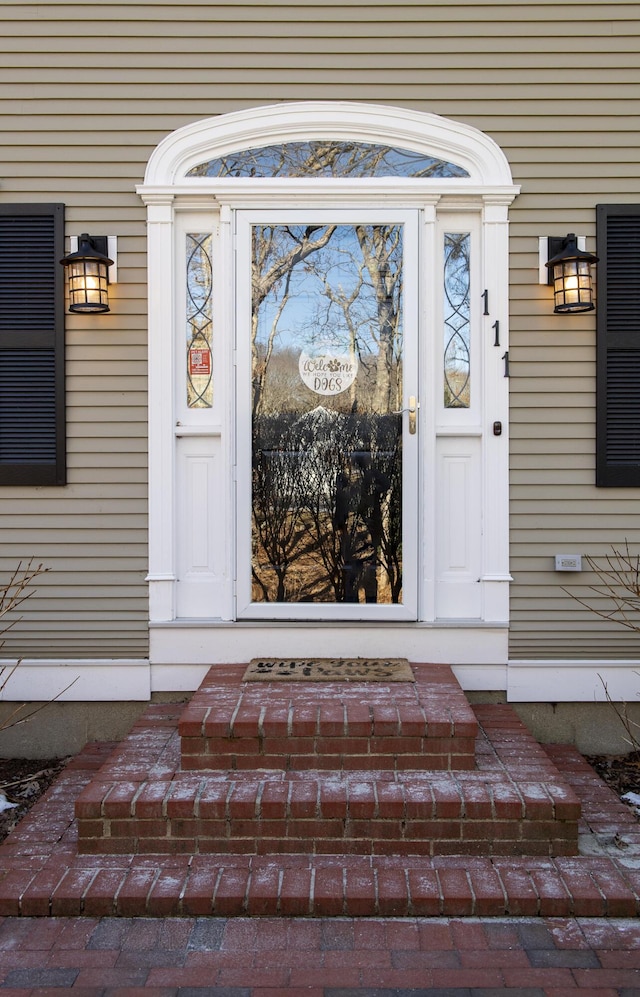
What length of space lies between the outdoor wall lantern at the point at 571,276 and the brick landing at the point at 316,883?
234cm

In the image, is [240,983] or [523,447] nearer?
[240,983]

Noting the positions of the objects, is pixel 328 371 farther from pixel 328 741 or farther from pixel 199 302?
pixel 328 741

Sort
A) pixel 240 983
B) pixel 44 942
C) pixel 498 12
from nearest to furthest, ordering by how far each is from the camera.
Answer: pixel 240 983 → pixel 44 942 → pixel 498 12

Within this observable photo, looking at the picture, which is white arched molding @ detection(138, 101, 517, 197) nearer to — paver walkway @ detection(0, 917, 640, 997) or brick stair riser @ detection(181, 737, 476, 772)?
brick stair riser @ detection(181, 737, 476, 772)

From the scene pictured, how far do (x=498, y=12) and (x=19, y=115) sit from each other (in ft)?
7.82

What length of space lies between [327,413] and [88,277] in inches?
52.0

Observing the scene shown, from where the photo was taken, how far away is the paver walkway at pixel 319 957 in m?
2.27

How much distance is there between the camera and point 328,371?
3928mm

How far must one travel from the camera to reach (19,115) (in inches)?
151

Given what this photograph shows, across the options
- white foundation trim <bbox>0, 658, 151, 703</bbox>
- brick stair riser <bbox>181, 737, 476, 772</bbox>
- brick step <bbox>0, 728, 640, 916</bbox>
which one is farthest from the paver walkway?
white foundation trim <bbox>0, 658, 151, 703</bbox>

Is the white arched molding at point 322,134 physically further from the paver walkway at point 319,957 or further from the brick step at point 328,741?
the paver walkway at point 319,957

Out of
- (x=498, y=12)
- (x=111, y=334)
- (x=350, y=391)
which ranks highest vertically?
(x=498, y=12)

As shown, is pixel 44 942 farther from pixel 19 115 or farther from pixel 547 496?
pixel 19 115

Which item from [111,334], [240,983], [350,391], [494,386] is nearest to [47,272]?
[111,334]
